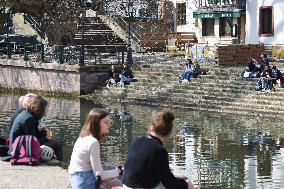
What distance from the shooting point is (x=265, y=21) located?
4769 cm

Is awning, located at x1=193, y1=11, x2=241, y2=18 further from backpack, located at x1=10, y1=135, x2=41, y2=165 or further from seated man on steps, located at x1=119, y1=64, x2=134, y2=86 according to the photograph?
backpack, located at x1=10, y1=135, x2=41, y2=165

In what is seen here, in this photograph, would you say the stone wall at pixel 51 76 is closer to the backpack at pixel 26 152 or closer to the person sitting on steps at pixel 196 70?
the person sitting on steps at pixel 196 70

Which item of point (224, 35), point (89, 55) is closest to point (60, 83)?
point (89, 55)

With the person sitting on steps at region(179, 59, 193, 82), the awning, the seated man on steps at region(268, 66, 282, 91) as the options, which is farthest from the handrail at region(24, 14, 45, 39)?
the seated man on steps at region(268, 66, 282, 91)

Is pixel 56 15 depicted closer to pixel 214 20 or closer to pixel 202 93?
pixel 214 20

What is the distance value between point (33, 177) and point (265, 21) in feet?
119

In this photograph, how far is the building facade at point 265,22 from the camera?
46.4 m

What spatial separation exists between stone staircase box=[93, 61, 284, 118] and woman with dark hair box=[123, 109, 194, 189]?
21611 mm

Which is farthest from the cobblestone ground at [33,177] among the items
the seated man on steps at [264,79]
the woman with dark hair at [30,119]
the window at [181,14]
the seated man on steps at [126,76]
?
the window at [181,14]

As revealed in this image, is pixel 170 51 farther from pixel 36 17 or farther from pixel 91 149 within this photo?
pixel 91 149

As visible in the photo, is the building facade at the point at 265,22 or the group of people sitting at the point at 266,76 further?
the building facade at the point at 265,22

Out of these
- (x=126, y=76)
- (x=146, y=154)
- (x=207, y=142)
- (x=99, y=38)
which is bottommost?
(x=207, y=142)

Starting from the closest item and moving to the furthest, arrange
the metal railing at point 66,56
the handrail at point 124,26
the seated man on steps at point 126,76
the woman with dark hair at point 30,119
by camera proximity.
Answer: the woman with dark hair at point 30,119 < the seated man on steps at point 126,76 < the metal railing at point 66,56 < the handrail at point 124,26

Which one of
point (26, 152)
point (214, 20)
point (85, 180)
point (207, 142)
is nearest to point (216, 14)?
point (214, 20)
